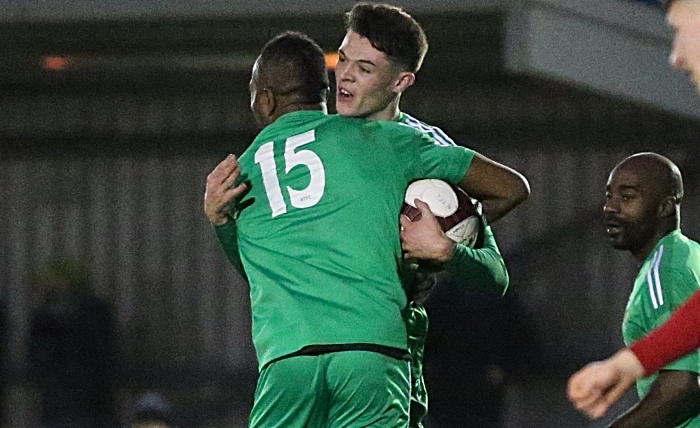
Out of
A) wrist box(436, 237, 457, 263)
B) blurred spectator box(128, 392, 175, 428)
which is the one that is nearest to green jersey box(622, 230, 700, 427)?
wrist box(436, 237, 457, 263)

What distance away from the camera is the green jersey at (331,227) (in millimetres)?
5348

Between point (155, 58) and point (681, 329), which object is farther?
point (155, 58)

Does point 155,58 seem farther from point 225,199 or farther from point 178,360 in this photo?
point 225,199

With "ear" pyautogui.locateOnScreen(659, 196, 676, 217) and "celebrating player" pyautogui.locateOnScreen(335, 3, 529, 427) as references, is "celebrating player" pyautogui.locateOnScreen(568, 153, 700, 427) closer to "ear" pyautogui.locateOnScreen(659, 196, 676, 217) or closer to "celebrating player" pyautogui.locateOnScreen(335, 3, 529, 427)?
"ear" pyautogui.locateOnScreen(659, 196, 676, 217)

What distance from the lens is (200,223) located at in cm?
1314

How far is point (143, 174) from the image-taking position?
43.4 ft

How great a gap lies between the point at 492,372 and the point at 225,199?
6.50 metres

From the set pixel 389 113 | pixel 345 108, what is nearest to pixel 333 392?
pixel 345 108

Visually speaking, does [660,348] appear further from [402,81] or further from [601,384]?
[402,81]

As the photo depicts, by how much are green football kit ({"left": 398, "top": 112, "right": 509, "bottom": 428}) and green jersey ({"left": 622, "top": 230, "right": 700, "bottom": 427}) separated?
0.52m

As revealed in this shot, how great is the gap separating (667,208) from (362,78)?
1.41 m

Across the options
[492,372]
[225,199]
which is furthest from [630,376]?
[492,372]

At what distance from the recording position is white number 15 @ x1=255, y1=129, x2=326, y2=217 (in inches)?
214

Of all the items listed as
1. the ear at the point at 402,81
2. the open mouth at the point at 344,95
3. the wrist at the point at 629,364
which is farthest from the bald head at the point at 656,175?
the wrist at the point at 629,364
